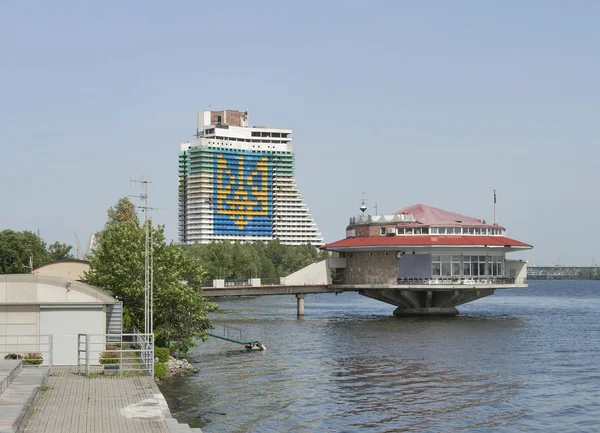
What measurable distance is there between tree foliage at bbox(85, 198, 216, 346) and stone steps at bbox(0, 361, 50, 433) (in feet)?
62.2

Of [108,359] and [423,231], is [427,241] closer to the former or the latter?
[423,231]

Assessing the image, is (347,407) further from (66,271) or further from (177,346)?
(66,271)

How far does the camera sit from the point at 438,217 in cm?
11625

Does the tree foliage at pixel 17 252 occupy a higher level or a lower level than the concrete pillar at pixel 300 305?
higher

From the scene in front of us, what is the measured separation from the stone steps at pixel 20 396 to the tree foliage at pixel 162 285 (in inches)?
746

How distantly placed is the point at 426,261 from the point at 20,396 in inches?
3226

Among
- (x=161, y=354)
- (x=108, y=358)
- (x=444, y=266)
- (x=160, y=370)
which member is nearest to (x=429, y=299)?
(x=444, y=266)

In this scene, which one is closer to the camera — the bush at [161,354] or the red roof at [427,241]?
the bush at [161,354]

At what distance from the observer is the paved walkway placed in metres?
29.2

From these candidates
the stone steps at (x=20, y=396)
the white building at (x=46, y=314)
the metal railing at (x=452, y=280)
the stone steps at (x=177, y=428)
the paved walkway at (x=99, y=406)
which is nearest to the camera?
the stone steps at (x=20, y=396)

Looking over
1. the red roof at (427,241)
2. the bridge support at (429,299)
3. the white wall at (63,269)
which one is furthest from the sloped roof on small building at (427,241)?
the white wall at (63,269)

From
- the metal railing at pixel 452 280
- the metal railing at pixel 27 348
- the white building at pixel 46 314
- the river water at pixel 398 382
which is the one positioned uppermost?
the metal railing at pixel 452 280

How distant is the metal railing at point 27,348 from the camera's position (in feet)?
142

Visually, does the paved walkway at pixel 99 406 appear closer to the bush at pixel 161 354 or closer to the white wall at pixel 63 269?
the bush at pixel 161 354
